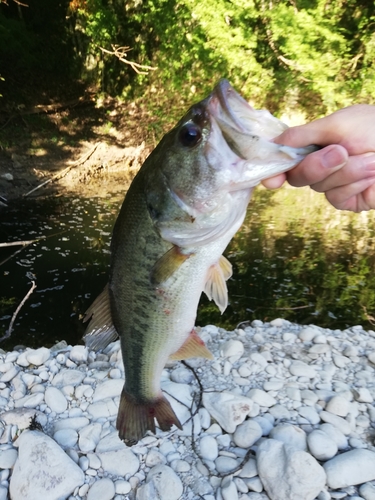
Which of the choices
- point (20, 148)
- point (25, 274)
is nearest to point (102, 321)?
point (25, 274)

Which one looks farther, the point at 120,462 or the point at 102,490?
the point at 120,462

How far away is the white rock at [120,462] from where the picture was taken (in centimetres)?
281

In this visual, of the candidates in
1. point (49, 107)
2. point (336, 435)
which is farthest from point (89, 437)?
point (49, 107)

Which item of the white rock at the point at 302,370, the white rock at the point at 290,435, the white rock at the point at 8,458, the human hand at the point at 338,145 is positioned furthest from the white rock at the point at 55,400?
the human hand at the point at 338,145

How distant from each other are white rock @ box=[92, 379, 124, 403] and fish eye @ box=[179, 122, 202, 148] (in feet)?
8.17

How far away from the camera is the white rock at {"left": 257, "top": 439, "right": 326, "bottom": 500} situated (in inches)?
98.7

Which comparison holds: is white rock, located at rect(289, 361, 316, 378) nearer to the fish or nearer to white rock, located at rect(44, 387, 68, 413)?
white rock, located at rect(44, 387, 68, 413)

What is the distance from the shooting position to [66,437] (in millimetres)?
3039

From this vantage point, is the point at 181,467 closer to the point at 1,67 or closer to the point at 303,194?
the point at 303,194

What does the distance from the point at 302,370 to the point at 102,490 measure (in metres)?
2.00

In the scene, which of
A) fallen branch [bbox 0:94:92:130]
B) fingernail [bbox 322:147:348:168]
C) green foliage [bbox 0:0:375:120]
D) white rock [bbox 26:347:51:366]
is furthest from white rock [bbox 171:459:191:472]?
green foliage [bbox 0:0:375:120]

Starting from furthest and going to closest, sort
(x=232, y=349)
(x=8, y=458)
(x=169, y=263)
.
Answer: (x=232, y=349) < (x=8, y=458) < (x=169, y=263)

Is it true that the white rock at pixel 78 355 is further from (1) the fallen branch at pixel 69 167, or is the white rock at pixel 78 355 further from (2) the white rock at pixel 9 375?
(1) the fallen branch at pixel 69 167

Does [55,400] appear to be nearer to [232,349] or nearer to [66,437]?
[66,437]
